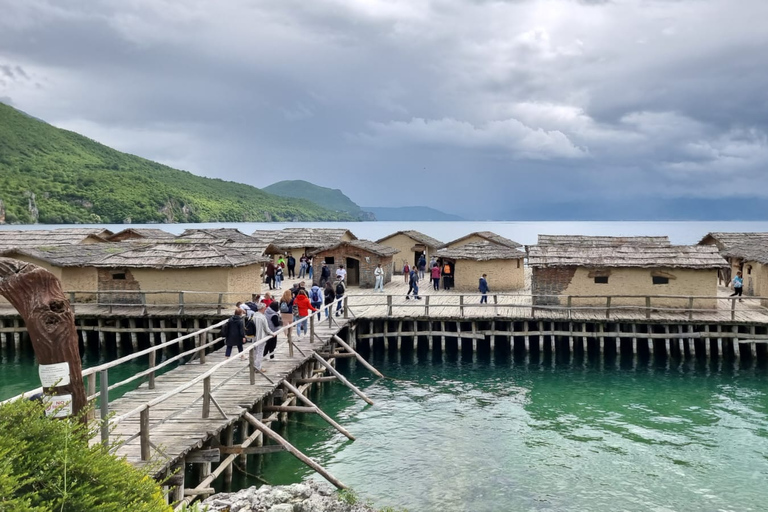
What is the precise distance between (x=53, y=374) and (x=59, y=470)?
89.7 inches

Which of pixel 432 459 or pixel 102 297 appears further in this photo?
pixel 102 297

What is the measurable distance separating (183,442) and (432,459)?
7.39 m

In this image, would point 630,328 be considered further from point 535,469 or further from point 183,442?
point 183,442

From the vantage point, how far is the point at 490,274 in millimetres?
36938

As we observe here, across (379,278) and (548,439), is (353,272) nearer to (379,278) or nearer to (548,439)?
(379,278)

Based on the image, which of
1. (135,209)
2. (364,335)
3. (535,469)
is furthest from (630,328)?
(135,209)

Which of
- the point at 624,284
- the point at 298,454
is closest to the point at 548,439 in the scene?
the point at 298,454

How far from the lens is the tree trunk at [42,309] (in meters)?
Result: 7.86

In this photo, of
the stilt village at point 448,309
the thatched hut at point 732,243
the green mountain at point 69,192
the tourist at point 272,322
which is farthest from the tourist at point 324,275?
the green mountain at point 69,192

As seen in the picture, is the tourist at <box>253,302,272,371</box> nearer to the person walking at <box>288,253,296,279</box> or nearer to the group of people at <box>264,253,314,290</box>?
the group of people at <box>264,253,314,290</box>

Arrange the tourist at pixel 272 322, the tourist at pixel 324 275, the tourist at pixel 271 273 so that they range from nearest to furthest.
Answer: the tourist at pixel 272 322 < the tourist at pixel 324 275 < the tourist at pixel 271 273

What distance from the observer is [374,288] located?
128ft

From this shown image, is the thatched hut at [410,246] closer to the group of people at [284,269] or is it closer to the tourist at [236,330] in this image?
the group of people at [284,269]

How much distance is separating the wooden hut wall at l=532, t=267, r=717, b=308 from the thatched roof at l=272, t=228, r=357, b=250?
811 inches
